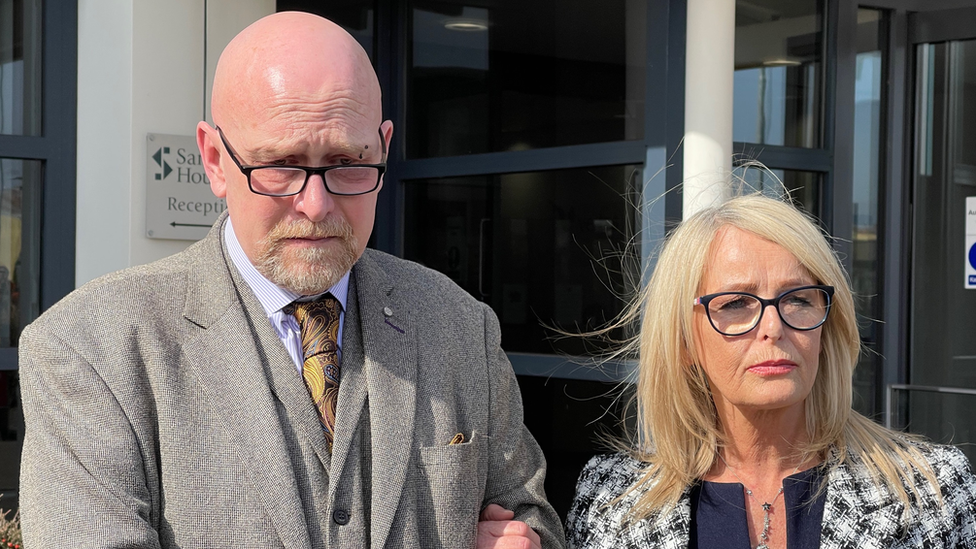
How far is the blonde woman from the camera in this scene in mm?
1871

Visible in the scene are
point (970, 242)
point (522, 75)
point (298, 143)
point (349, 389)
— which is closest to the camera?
point (298, 143)

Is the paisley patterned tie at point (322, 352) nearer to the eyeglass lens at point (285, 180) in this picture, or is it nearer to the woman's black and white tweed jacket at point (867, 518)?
the eyeglass lens at point (285, 180)

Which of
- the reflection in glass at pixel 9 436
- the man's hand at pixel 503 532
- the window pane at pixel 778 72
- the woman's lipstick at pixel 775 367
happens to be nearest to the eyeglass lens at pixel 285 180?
the man's hand at pixel 503 532

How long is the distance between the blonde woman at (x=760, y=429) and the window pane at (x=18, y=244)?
102 inches

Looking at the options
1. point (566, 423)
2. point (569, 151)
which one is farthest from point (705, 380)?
point (566, 423)

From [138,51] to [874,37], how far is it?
3.40m

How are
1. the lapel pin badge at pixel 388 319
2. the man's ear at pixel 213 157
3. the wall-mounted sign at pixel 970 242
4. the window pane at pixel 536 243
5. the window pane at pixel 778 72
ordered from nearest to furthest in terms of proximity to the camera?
1. the man's ear at pixel 213 157
2. the lapel pin badge at pixel 388 319
3. the window pane at pixel 536 243
4. the window pane at pixel 778 72
5. the wall-mounted sign at pixel 970 242

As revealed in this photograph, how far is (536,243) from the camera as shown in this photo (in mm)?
4332

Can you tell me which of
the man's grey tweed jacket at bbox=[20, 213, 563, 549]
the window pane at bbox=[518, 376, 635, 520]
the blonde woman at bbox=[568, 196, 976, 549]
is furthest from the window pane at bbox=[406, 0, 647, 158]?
the man's grey tweed jacket at bbox=[20, 213, 563, 549]

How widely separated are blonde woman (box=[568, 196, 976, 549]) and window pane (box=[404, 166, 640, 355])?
5.73 ft

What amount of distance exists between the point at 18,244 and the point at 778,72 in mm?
3067

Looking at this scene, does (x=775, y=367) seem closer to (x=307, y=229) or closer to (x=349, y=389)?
(x=349, y=389)

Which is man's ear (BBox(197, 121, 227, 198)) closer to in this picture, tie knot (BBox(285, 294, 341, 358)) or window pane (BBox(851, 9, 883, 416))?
tie knot (BBox(285, 294, 341, 358))

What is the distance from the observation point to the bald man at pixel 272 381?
1647 mm
